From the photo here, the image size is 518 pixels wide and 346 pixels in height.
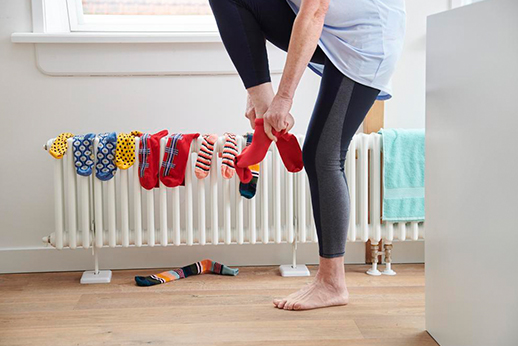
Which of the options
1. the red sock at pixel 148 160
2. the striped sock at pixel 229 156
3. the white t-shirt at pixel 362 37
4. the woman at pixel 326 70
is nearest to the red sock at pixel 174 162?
the red sock at pixel 148 160

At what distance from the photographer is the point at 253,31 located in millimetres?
1550

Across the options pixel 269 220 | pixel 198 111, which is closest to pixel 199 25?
pixel 198 111

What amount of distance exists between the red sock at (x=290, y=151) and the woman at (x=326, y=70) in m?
0.11

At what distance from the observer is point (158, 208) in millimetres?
2334

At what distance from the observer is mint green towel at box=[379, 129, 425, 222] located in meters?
2.15

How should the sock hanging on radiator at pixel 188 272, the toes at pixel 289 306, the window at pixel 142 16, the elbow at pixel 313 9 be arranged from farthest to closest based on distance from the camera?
the window at pixel 142 16
the sock hanging on radiator at pixel 188 272
the toes at pixel 289 306
the elbow at pixel 313 9

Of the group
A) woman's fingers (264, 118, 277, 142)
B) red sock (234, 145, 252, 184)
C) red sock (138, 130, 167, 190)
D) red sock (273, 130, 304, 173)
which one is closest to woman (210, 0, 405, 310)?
woman's fingers (264, 118, 277, 142)

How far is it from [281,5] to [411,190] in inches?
36.9

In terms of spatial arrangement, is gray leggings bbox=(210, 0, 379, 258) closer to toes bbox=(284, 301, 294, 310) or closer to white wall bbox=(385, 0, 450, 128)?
toes bbox=(284, 301, 294, 310)

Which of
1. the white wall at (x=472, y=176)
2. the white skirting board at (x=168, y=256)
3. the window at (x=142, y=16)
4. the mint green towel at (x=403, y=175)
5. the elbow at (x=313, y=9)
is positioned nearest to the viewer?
the white wall at (x=472, y=176)

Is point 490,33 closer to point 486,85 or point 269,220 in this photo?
point 486,85

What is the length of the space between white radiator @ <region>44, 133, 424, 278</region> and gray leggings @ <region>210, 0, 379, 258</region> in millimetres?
547

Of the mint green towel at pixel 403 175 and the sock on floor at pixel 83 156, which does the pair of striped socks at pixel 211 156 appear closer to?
the sock on floor at pixel 83 156

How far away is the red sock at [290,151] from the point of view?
1694 millimetres
